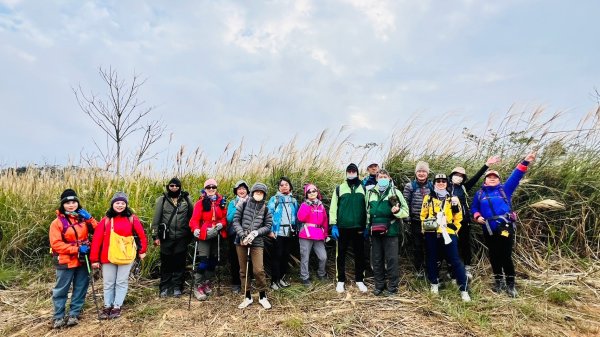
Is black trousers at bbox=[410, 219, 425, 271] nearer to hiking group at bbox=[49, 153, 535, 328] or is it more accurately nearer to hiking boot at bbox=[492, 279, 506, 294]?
hiking group at bbox=[49, 153, 535, 328]

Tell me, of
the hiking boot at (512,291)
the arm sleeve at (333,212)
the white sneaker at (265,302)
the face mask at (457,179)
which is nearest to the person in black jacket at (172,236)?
the white sneaker at (265,302)

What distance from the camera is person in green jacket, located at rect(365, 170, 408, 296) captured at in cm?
549

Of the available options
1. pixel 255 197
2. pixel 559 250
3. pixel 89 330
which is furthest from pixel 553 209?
pixel 89 330

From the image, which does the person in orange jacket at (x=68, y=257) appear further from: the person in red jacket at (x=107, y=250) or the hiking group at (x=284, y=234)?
the person in red jacket at (x=107, y=250)

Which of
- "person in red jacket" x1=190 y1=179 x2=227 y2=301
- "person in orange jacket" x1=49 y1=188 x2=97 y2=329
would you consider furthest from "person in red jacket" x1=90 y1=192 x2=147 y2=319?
"person in red jacket" x1=190 y1=179 x2=227 y2=301

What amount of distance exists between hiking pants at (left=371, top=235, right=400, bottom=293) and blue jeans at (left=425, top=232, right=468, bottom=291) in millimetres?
469

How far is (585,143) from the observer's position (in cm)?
651

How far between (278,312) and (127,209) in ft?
8.66

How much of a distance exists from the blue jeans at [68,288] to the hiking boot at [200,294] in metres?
1.52

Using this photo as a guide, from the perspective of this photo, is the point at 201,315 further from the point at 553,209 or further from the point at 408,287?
the point at 553,209

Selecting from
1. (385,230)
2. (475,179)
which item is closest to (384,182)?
(385,230)

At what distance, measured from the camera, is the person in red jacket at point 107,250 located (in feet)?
16.6

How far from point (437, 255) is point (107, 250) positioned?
4.71m

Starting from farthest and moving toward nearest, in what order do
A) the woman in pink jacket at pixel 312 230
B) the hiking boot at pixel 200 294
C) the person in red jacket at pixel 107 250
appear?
1. the woman in pink jacket at pixel 312 230
2. the hiking boot at pixel 200 294
3. the person in red jacket at pixel 107 250
